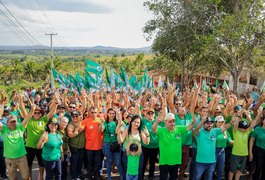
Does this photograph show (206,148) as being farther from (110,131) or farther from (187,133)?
(110,131)

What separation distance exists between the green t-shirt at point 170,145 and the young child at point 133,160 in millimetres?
445

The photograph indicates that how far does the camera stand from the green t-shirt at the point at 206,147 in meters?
4.82

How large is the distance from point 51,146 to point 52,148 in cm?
4

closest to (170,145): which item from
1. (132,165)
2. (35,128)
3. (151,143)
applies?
(132,165)

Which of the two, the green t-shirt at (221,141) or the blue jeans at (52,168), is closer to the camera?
the blue jeans at (52,168)

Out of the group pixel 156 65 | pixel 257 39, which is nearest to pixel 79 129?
pixel 257 39

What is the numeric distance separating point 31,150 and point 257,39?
14.5 m

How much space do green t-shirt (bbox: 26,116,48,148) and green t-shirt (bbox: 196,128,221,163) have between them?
118 inches

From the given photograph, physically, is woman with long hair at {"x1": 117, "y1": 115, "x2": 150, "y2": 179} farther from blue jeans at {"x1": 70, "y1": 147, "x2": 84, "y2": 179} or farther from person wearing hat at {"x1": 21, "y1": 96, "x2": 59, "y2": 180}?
person wearing hat at {"x1": 21, "y1": 96, "x2": 59, "y2": 180}

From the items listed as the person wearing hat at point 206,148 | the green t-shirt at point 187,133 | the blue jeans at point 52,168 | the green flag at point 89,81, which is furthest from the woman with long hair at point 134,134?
the green flag at point 89,81

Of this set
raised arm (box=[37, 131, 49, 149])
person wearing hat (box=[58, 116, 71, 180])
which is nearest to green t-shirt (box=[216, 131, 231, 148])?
person wearing hat (box=[58, 116, 71, 180])

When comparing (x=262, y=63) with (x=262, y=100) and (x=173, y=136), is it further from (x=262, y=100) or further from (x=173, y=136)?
(x=173, y=136)

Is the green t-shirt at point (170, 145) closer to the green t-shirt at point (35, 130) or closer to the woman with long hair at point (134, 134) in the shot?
the woman with long hair at point (134, 134)

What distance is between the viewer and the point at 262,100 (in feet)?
20.2
